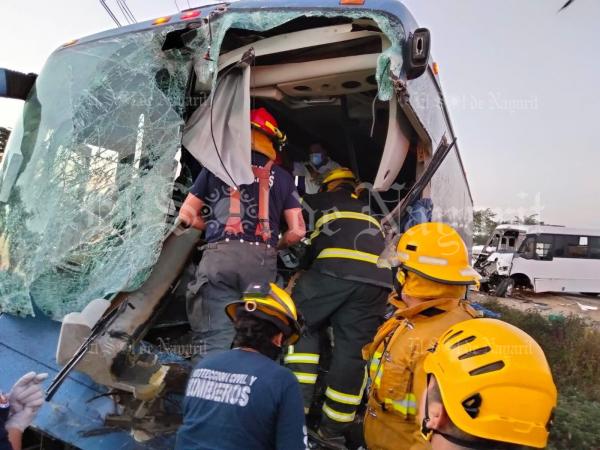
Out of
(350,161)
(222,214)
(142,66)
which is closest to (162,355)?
(222,214)

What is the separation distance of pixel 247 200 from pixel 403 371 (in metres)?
1.39

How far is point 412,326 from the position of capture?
6.49 feet

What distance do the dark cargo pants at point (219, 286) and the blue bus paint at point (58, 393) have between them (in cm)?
53

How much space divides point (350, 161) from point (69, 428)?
3.32 metres

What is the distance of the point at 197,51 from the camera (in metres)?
2.78

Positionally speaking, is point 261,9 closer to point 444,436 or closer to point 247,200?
point 247,200

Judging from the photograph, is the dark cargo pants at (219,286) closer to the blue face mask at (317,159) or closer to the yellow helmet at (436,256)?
the yellow helmet at (436,256)

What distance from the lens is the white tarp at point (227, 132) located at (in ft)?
8.90

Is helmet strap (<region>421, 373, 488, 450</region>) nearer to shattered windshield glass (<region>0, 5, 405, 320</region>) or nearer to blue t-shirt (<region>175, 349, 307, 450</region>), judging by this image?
blue t-shirt (<region>175, 349, 307, 450</region>)

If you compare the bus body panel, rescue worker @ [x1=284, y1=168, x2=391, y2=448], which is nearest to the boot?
rescue worker @ [x1=284, y1=168, x2=391, y2=448]

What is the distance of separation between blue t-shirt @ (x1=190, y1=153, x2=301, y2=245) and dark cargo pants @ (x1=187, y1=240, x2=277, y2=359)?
9 cm

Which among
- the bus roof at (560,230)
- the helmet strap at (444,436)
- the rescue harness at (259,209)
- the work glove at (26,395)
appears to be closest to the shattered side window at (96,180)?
the rescue harness at (259,209)

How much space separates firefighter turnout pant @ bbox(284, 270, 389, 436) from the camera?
279cm

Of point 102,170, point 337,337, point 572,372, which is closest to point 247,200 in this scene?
point 102,170
